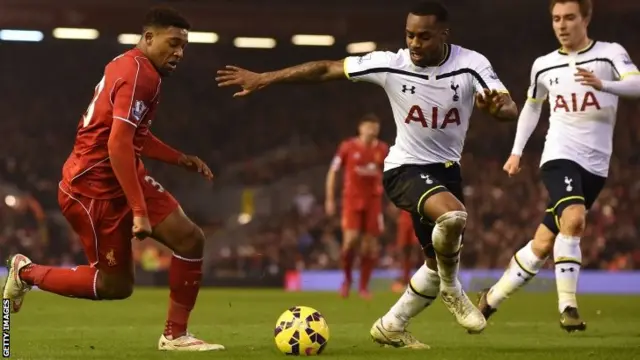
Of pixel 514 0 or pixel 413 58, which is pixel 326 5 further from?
pixel 413 58

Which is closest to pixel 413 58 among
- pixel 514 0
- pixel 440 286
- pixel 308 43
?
pixel 440 286

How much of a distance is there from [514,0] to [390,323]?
19.4 m

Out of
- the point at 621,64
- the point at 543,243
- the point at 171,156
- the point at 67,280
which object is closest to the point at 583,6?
the point at 621,64

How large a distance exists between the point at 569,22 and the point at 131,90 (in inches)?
136

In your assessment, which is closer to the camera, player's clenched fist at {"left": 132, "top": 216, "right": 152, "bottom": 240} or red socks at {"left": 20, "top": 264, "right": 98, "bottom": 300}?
player's clenched fist at {"left": 132, "top": 216, "right": 152, "bottom": 240}

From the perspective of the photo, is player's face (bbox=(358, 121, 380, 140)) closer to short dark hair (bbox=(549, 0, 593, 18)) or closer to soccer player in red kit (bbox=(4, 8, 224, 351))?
short dark hair (bbox=(549, 0, 593, 18))

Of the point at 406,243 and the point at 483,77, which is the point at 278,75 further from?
the point at 406,243

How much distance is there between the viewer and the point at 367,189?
15297 millimetres

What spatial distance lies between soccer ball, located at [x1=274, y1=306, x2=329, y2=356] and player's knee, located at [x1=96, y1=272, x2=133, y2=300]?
92cm

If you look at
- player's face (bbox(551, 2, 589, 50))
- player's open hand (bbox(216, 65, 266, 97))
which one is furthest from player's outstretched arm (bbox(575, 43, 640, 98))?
player's open hand (bbox(216, 65, 266, 97))

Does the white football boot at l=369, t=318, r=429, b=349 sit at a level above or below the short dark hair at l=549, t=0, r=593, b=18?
below

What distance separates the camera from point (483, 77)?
22.5 ft

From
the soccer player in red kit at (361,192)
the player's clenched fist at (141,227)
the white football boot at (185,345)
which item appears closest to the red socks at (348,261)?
the soccer player in red kit at (361,192)

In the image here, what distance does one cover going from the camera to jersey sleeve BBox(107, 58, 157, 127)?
20.7 ft
